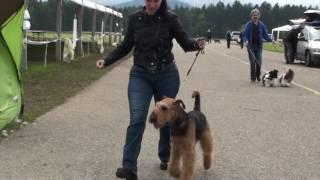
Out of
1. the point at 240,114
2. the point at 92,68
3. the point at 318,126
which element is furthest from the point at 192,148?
the point at 92,68

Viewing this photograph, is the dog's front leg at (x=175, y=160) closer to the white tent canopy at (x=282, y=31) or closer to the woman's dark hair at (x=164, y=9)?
the woman's dark hair at (x=164, y=9)

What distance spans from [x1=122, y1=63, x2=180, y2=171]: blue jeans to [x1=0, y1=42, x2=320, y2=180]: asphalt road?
0.41m

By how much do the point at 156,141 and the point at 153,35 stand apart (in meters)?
2.54

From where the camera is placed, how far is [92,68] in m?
22.0

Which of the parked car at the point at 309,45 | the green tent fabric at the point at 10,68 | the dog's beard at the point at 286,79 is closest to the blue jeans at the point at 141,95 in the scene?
the green tent fabric at the point at 10,68

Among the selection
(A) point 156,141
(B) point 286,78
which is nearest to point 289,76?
(B) point 286,78

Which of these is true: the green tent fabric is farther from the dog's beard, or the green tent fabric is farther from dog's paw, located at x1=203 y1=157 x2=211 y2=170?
the dog's beard

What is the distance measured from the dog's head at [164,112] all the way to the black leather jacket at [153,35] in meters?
0.65

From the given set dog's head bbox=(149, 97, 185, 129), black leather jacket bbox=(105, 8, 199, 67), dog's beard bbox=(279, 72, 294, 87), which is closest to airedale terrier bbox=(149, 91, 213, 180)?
dog's head bbox=(149, 97, 185, 129)

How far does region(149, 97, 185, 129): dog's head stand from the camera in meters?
5.45

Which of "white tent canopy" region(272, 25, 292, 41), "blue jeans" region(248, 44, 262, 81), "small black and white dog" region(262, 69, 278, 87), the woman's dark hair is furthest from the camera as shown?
"white tent canopy" region(272, 25, 292, 41)

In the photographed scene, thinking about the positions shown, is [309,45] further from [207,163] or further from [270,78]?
[207,163]

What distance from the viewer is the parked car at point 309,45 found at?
2683 cm

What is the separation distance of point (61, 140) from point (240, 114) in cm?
408
